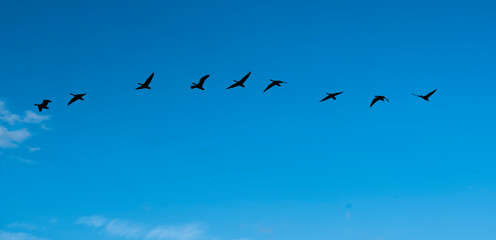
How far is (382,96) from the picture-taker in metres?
49.5

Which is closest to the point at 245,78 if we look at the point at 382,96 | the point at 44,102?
the point at 382,96

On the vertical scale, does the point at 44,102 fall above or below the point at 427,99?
above

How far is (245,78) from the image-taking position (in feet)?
146

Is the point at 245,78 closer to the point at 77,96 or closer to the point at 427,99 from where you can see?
the point at 77,96

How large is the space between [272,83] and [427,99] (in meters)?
19.5

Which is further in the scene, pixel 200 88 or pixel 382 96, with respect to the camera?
pixel 382 96

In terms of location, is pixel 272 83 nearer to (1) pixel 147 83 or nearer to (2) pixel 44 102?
(1) pixel 147 83

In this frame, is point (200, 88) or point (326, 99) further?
point (326, 99)

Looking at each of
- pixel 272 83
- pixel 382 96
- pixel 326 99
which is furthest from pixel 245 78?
pixel 382 96

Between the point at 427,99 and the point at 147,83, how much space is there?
3416 cm

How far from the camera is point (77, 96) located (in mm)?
45281

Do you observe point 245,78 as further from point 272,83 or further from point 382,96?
point 382,96

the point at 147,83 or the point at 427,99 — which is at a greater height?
the point at 147,83

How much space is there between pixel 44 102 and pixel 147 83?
1142 centimetres
